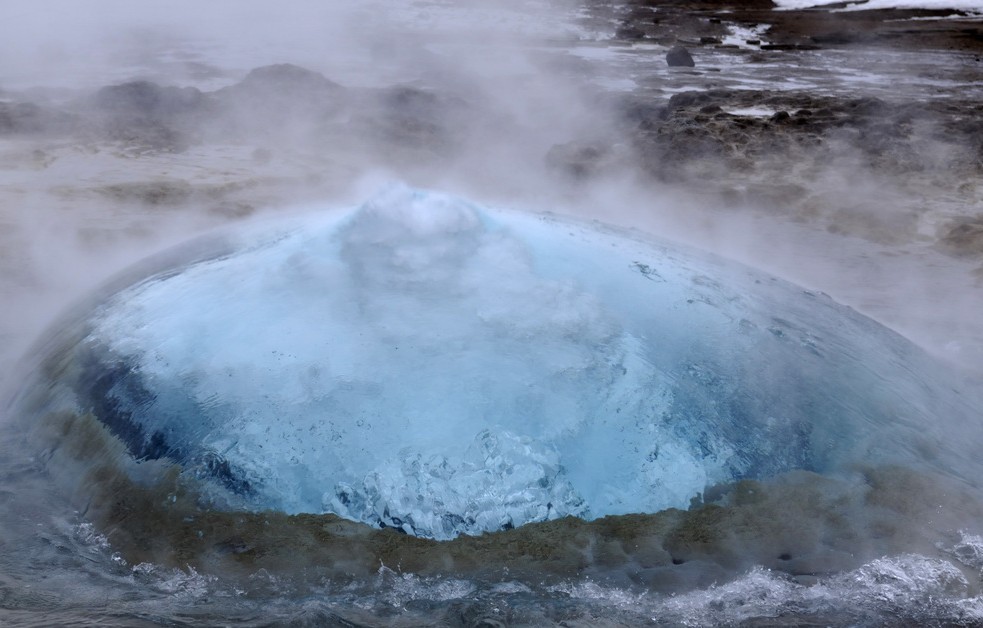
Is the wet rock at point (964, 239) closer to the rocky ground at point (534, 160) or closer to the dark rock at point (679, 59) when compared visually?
the rocky ground at point (534, 160)

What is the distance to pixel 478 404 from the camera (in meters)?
2.33

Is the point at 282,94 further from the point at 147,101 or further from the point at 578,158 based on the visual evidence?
the point at 578,158

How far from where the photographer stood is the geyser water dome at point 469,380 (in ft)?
7.39

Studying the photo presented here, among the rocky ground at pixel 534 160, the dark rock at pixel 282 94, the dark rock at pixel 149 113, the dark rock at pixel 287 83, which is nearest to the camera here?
the rocky ground at pixel 534 160

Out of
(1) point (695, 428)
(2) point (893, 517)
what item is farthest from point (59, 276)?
(2) point (893, 517)

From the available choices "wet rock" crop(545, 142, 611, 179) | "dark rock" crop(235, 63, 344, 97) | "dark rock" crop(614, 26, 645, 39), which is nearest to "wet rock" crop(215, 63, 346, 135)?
"dark rock" crop(235, 63, 344, 97)

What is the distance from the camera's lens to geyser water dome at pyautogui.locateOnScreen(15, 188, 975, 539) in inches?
88.7

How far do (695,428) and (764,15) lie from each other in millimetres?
18419

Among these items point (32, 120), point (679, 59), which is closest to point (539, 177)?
point (32, 120)

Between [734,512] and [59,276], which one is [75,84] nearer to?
[59,276]

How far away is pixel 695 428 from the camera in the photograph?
2404mm

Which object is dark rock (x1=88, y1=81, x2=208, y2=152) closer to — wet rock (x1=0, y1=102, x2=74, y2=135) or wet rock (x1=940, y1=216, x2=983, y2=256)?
wet rock (x1=0, y1=102, x2=74, y2=135)

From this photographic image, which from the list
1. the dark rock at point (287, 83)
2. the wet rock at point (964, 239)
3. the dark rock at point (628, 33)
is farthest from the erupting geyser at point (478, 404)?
the dark rock at point (628, 33)

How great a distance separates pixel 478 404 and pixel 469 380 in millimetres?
83
